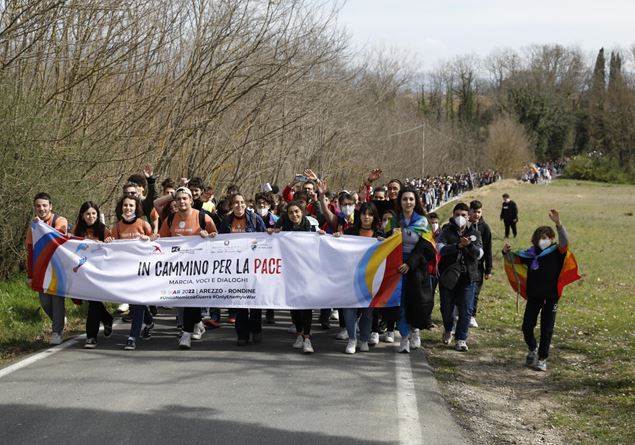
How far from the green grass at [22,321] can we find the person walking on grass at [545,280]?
18.8 ft

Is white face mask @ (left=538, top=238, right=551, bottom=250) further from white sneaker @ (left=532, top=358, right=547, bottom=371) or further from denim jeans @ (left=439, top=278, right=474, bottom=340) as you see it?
white sneaker @ (left=532, top=358, right=547, bottom=371)

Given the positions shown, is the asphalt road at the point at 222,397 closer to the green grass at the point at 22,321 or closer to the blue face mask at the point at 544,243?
the green grass at the point at 22,321

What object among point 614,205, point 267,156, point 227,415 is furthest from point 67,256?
point 614,205

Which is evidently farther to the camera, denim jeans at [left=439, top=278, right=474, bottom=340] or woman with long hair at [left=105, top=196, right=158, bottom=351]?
denim jeans at [left=439, top=278, right=474, bottom=340]

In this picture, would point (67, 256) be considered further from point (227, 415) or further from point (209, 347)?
point (227, 415)

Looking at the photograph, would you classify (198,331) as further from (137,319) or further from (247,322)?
(137,319)

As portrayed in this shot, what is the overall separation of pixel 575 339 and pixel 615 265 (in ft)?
43.1

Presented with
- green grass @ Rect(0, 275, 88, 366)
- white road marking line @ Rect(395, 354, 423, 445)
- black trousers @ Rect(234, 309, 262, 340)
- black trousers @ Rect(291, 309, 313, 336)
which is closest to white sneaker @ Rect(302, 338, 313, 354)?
black trousers @ Rect(291, 309, 313, 336)

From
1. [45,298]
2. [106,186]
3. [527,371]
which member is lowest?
[527,371]

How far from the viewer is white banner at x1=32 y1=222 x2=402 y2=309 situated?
1067cm

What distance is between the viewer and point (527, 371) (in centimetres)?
1039

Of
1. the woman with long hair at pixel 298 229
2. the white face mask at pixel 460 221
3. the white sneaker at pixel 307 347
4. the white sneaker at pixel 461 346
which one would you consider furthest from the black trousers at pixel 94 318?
the white face mask at pixel 460 221

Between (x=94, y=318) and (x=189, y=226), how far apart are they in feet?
5.29

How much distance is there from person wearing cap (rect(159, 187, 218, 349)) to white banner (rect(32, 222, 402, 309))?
135 millimetres
